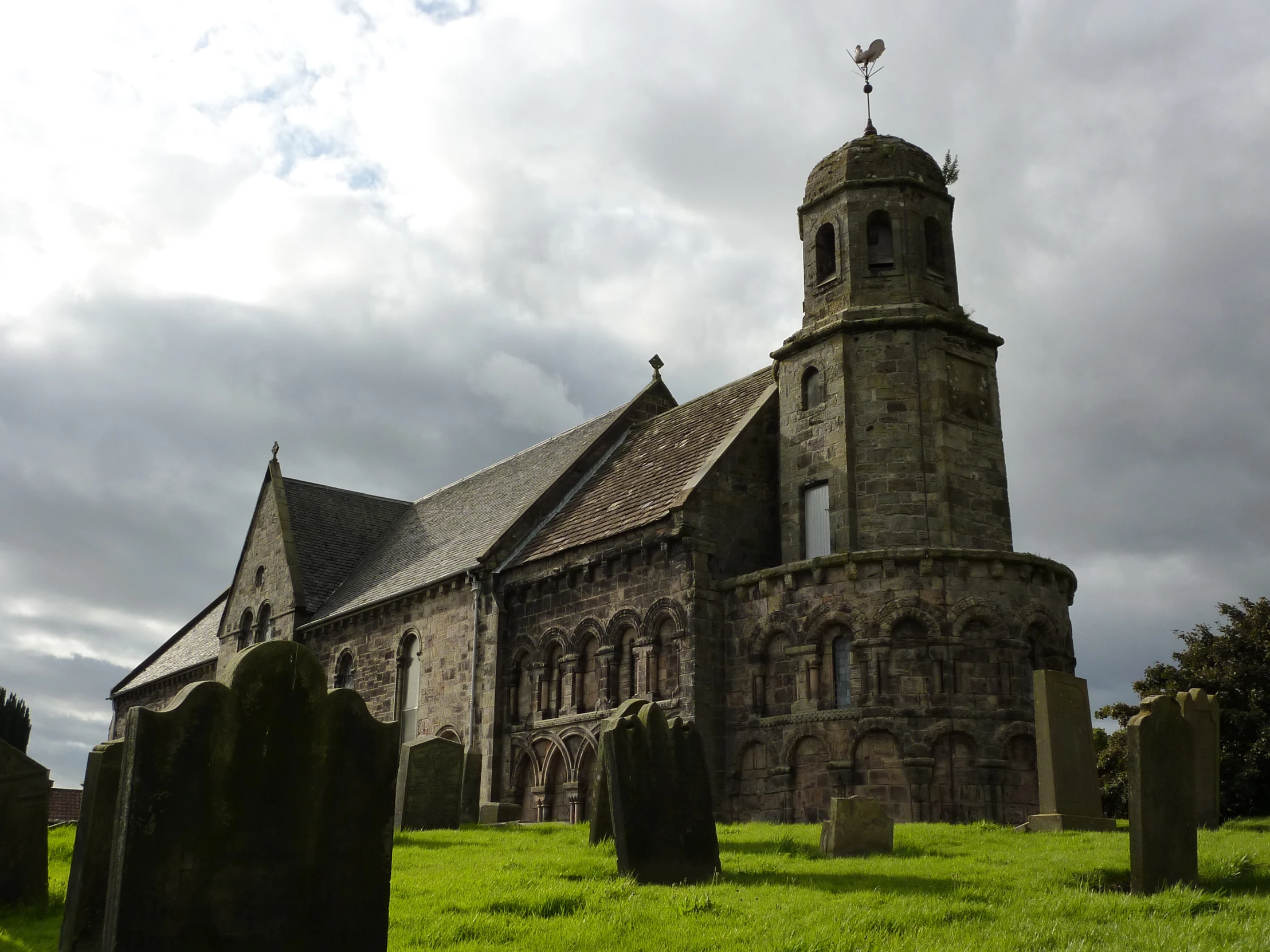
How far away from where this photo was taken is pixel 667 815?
12.6 metres

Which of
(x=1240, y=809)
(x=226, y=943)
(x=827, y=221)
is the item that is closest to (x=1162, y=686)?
(x=1240, y=809)

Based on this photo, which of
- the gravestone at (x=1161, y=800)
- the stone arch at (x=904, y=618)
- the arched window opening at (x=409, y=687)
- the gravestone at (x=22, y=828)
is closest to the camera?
the gravestone at (x=22, y=828)

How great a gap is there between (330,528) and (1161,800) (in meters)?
34.8

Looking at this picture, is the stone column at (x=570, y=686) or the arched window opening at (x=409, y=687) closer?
the stone column at (x=570, y=686)

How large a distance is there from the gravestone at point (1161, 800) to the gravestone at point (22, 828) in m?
11.3

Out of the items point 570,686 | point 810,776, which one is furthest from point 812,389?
point 810,776

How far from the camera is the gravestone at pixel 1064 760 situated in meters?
18.5

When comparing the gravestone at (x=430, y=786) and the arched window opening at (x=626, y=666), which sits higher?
the arched window opening at (x=626, y=666)

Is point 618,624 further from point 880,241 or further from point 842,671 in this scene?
point 880,241

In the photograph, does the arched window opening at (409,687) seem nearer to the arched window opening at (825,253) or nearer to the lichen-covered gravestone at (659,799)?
the arched window opening at (825,253)

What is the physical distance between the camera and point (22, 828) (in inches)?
468

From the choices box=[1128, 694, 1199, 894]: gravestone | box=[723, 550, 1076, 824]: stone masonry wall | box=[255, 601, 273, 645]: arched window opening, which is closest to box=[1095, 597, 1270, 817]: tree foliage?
box=[723, 550, 1076, 824]: stone masonry wall

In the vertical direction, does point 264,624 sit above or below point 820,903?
above

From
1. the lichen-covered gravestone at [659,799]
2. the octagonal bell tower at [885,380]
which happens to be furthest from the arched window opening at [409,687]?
the lichen-covered gravestone at [659,799]
